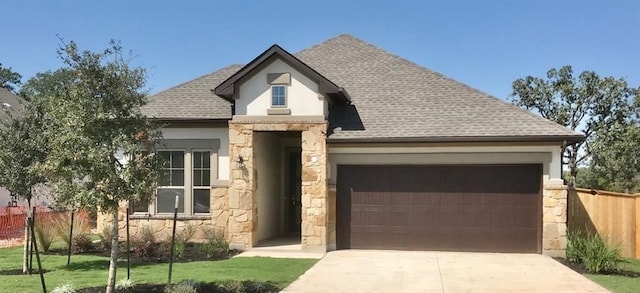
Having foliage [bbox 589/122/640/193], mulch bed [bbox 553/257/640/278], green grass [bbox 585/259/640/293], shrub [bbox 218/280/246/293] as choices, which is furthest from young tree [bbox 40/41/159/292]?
foliage [bbox 589/122/640/193]

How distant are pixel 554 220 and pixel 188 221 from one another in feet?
31.6

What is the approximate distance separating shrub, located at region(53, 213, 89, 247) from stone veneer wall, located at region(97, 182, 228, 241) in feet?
2.17

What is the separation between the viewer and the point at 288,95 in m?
14.5

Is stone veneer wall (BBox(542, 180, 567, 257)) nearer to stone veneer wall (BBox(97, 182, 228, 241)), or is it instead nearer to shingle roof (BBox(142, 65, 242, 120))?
stone veneer wall (BBox(97, 182, 228, 241))

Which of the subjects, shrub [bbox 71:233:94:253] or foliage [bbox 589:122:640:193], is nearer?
shrub [bbox 71:233:94:253]

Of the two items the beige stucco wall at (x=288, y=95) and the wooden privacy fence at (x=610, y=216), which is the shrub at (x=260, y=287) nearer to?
the beige stucco wall at (x=288, y=95)

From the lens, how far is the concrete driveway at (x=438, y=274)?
966 centimetres

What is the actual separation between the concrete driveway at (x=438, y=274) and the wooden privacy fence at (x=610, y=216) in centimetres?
251

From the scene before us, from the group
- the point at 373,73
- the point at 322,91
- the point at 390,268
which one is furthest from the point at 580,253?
the point at 373,73

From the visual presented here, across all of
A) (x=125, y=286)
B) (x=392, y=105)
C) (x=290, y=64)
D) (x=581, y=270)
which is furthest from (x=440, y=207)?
(x=125, y=286)

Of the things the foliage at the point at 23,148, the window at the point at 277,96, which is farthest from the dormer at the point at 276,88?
the foliage at the point at 23,148

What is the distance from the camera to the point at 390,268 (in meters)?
11.6

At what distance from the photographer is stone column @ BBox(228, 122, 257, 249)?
14531 millimetres

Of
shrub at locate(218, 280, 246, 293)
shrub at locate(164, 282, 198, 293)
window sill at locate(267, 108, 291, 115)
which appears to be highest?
window sill at locate(267, 108, 291, 115)
